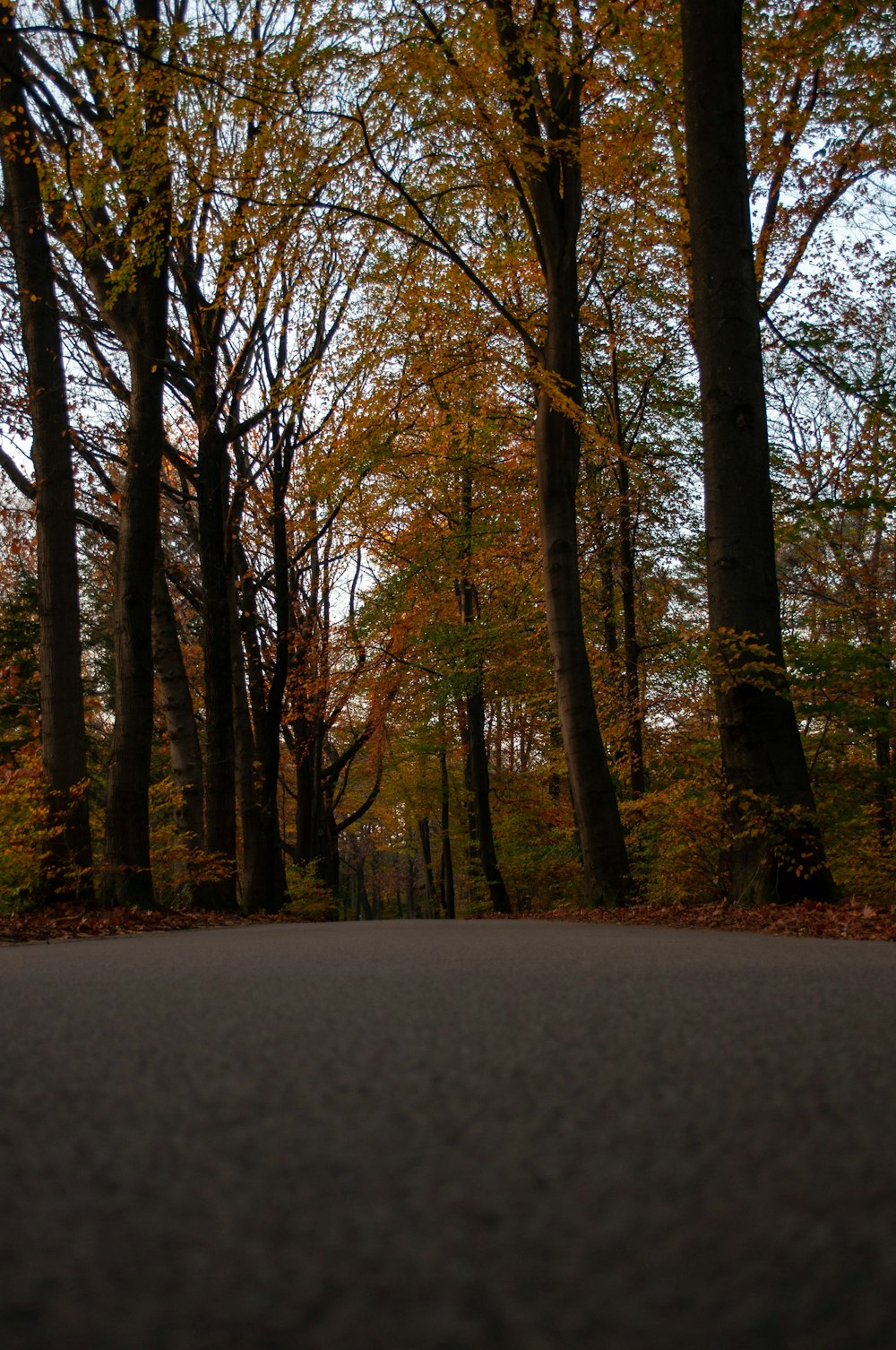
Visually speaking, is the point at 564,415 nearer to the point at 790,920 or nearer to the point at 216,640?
the point at 216,640

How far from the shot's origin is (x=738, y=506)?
7.42 metres

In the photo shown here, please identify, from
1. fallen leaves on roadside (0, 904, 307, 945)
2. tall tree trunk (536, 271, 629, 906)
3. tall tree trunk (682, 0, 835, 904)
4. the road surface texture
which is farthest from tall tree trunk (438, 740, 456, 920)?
the road surface texture

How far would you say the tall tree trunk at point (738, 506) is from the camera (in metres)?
6.96

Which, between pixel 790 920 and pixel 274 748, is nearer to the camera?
pixel 790 920

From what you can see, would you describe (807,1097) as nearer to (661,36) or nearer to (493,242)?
(661,36)

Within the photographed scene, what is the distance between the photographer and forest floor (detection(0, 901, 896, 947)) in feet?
18.8

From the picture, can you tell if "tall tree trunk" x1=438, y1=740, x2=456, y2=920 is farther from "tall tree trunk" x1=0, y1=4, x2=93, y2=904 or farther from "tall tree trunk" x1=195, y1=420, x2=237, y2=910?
"tall tree trunk" x1=0, y1=4, x2=93, y2=904

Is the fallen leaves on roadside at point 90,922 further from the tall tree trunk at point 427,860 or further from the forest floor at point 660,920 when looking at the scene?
the tall tree trunk at point 427,860

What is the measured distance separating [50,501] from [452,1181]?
1039cm

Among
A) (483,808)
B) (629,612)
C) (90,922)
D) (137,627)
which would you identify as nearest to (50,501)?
(137,627)

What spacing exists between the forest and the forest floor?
31cm

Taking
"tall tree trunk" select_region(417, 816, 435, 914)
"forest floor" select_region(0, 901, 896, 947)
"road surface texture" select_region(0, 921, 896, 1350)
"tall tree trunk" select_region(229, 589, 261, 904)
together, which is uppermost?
"tall tree trunk" select_region(229, 589, 261, 904)

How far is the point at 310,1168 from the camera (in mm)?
1003

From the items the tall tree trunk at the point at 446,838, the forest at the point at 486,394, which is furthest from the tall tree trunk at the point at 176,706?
the tall tree trunk at the point at 446,838
